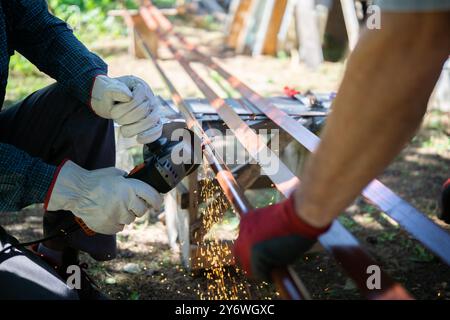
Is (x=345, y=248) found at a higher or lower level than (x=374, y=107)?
lower

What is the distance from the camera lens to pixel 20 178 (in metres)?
2.00

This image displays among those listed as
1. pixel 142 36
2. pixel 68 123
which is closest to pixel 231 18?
pixel 142 36

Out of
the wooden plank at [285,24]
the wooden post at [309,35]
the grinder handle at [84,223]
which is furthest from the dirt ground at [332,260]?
the wooden plank at [285,24]

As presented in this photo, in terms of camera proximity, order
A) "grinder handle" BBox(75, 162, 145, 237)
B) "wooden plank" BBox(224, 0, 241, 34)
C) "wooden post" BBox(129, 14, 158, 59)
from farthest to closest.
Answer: "wooden plank" BBox(224, 0, 241, 34) → "wooden post" BBox(129, 14, 158, 59) → "grinder handle" BBox(75, 162, 145, 237)

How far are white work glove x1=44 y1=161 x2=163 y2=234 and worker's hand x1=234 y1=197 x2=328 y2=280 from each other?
0.69 metres

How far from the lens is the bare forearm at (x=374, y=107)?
1191mm

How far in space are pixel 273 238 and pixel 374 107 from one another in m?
0.41

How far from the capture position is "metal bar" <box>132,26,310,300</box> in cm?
138

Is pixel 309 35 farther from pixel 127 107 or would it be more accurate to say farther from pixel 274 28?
pixel 127 107

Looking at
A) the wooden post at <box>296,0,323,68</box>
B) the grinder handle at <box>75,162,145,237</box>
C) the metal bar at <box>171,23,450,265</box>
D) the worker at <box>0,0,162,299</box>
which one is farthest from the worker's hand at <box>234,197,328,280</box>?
the wooden post at <box>296,0,323,68</box>

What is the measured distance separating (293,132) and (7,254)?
4.39ft

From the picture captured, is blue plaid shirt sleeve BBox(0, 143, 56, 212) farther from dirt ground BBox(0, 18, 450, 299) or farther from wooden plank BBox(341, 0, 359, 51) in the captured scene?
wooden plank BBox(341, 0, 359, 51)
